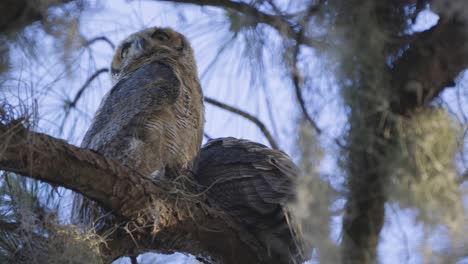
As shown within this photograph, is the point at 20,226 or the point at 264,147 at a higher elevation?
the point at 264,147

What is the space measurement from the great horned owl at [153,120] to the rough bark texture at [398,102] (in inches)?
79.2

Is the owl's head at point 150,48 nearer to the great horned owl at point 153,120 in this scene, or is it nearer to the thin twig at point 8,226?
the great horned owl at point 153,120

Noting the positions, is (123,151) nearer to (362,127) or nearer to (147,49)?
(147,49)

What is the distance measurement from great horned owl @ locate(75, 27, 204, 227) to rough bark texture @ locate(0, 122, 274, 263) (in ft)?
1.69

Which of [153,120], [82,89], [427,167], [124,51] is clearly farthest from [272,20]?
[124,51]

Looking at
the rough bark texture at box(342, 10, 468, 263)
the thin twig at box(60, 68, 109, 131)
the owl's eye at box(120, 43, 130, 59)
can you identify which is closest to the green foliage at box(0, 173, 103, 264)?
the thin twig at box(60, 68, 109, 131)

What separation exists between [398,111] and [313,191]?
423 mm

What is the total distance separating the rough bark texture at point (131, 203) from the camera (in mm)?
2971

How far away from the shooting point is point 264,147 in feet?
14.6

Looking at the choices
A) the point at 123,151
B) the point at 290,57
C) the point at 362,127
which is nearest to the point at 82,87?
the point at 123,151

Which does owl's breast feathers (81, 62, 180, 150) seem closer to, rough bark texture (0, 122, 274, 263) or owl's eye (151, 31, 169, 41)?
owl's eye (151, 31, 169, 41)

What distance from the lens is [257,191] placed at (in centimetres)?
393

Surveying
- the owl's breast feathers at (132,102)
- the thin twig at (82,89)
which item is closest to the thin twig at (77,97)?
the thin twig at (82,89)

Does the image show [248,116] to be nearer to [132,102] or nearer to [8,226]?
[132,102]
